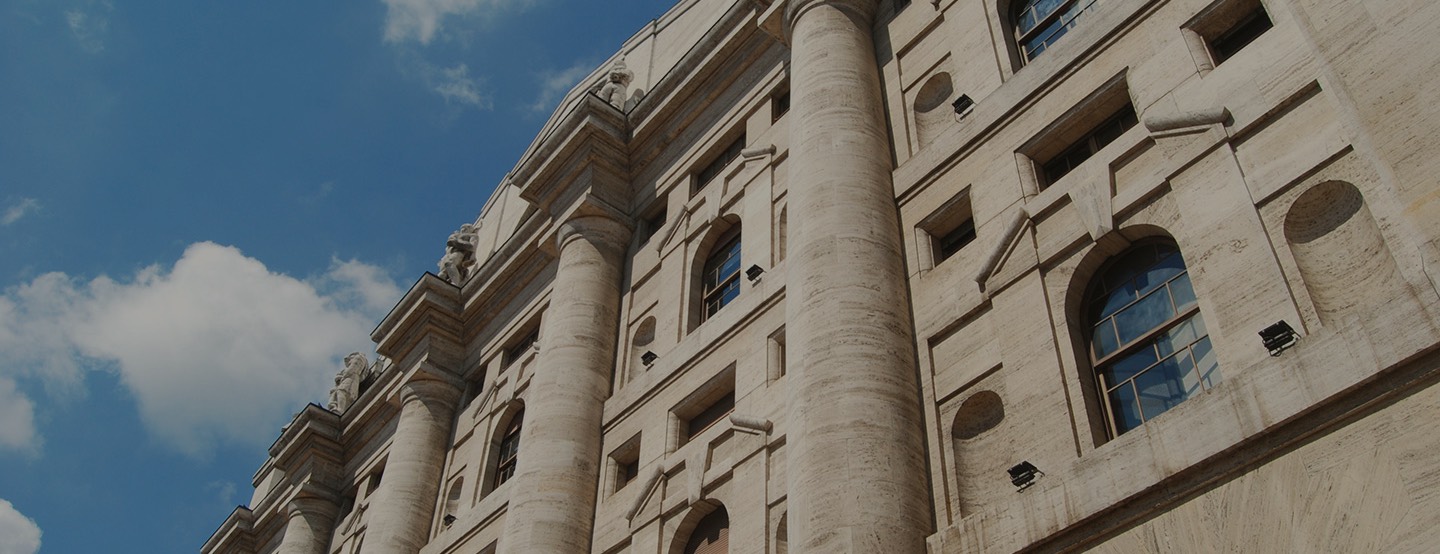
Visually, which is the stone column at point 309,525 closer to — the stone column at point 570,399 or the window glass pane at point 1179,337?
the stone column at point 570,399

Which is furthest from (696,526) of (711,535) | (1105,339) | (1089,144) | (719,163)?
(719,163)

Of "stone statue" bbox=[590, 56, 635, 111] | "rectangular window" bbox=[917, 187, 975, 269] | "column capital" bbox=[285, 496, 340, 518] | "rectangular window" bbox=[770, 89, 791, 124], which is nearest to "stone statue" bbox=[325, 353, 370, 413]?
"column capital" bbox=[285, 496, 340, 518]

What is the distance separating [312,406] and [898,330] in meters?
25.4

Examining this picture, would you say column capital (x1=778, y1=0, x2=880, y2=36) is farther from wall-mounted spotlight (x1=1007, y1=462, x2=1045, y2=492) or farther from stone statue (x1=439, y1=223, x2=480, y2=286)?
stone statue (x1=439, y1=223, x2=480, y2=286)

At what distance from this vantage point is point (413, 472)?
3070 centimetres

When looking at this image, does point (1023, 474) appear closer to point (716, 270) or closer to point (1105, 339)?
point (1105, 339)

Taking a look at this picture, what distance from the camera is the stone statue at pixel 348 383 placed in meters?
40.1

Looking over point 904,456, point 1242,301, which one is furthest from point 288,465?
point 1242,301

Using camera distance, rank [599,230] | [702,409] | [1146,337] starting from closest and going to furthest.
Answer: [1146,337]
[702,409]
[599,230]

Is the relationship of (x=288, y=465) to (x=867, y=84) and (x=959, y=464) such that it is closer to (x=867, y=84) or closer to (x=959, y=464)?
(x=867, y=84)

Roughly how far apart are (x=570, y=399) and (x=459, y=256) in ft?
44.4

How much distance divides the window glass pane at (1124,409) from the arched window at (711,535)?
6.64m

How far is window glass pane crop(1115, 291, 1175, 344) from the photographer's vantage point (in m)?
15.0

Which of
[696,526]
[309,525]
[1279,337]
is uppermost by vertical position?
[309,525]
